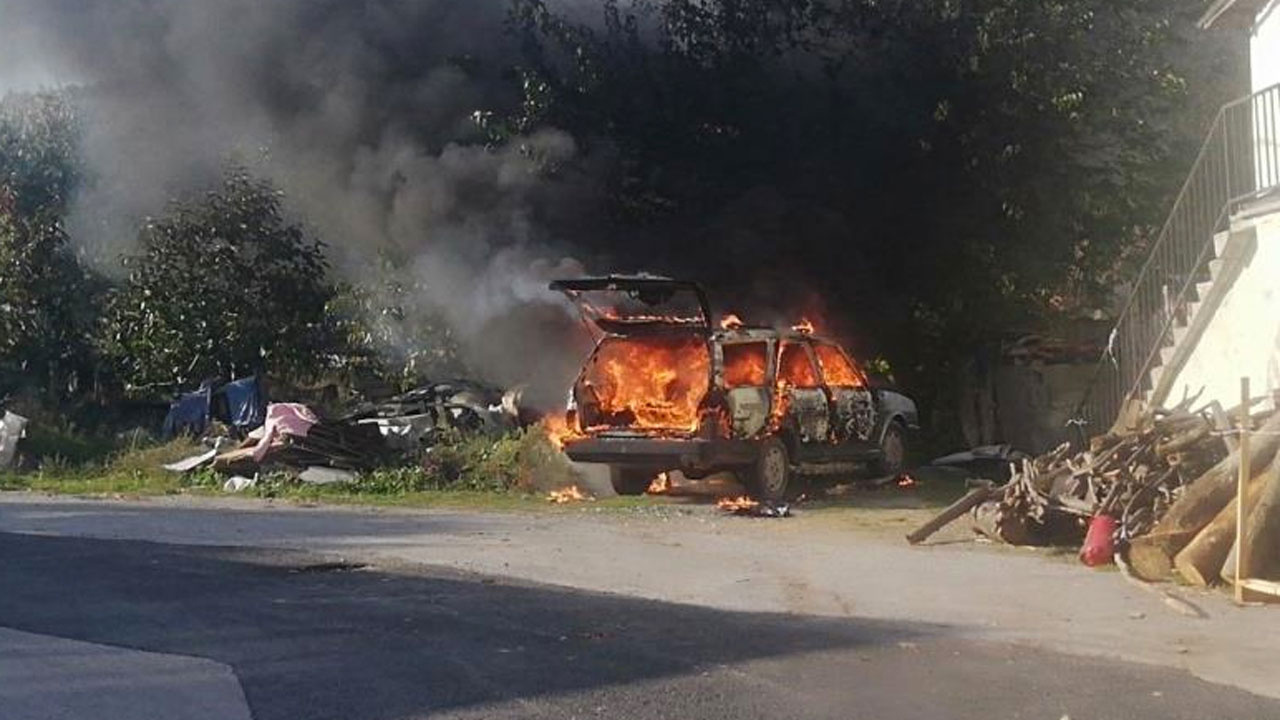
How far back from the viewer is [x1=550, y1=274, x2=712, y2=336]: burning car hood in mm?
16047

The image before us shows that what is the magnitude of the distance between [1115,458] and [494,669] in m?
5.90

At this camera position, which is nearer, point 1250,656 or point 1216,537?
point 1250,656

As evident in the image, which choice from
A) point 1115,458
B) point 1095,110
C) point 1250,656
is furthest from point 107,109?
point 1250,656

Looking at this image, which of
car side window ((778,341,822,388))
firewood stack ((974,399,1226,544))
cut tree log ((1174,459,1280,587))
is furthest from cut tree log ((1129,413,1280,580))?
car side window ((778,341,822,388))

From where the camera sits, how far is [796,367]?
16375mm

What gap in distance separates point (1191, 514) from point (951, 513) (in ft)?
8.23

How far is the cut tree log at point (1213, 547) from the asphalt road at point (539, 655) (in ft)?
6.93

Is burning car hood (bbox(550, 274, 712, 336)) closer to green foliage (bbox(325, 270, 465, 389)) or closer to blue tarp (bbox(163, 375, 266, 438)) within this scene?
green foliage (bbox(325, 270, 465, 389))

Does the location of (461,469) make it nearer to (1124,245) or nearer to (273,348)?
(273,348)

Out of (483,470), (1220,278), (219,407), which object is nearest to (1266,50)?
(1220,278)

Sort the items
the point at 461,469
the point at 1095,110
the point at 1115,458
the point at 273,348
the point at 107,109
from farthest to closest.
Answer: the point at 273,348
the point at 107,109
the point at 1095,110
the point at 461,469
the point at 1115,458

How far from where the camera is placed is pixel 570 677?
23.1 ft

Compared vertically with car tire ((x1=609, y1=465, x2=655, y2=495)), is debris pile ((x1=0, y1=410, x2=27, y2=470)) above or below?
above

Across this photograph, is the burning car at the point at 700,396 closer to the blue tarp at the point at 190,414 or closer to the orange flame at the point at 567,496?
the orange flame at the point at 567,496
